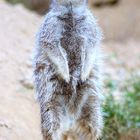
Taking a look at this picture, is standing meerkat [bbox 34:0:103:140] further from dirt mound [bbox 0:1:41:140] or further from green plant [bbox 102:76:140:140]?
green plant [bbox 102:76:140:140]

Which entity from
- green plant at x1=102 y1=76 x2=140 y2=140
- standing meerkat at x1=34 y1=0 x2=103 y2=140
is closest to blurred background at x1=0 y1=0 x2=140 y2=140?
green plant at x1=102 y1=76 x2=140 y2=140

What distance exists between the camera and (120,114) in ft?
27.1

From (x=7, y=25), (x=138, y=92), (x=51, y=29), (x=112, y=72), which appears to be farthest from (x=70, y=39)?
(x=112, y=72)

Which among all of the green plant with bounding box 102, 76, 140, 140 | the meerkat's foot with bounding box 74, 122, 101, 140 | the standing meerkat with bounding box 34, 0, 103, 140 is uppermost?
the standing meerkat with bounding box 34, 0, 103, 140

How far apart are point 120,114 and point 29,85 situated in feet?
3.98

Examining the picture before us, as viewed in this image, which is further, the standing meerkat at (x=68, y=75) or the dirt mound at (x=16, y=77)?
the dirt mound at (x=16, y=77)

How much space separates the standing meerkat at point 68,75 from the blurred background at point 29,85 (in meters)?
0.66

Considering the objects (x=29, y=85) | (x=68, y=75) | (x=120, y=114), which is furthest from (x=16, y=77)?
(x=68, y=75)

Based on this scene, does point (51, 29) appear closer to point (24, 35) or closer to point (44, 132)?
point (44, 132)

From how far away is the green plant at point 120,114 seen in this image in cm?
805

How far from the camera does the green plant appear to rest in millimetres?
8055

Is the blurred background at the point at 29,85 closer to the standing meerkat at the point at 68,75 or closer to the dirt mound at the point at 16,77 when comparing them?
the dirt mound at the point at 16,77

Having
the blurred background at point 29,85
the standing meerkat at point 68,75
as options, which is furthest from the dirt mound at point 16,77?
the standing meerkat at point 68,75

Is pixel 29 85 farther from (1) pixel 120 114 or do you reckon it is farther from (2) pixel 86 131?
(2) pixel 86 131
